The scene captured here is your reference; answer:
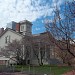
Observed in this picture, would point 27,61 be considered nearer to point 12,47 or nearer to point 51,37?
point 12,47

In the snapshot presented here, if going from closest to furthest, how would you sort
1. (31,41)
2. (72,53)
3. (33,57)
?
(72,53) < (31,41) < (33,57)

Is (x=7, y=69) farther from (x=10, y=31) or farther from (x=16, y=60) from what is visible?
(x=10, y=31)

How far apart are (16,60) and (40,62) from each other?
601cm

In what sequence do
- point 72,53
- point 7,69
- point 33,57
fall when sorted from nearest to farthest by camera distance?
point 72,53
point 7,69
point 33,57

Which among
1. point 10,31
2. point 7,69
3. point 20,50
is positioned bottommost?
point 7,69

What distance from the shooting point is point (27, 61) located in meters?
54.8

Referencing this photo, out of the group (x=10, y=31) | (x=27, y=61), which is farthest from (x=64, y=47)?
(x=10, y=31)

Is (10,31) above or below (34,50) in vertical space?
above

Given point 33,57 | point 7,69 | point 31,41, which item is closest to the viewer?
point 7,69

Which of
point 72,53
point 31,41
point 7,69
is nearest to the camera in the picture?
point 72,53

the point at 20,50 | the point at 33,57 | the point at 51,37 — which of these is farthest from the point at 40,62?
the point at 51,37

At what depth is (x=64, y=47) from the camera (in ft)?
23.3

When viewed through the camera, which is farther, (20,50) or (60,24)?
(20,50)

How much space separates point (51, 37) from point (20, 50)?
147ft
